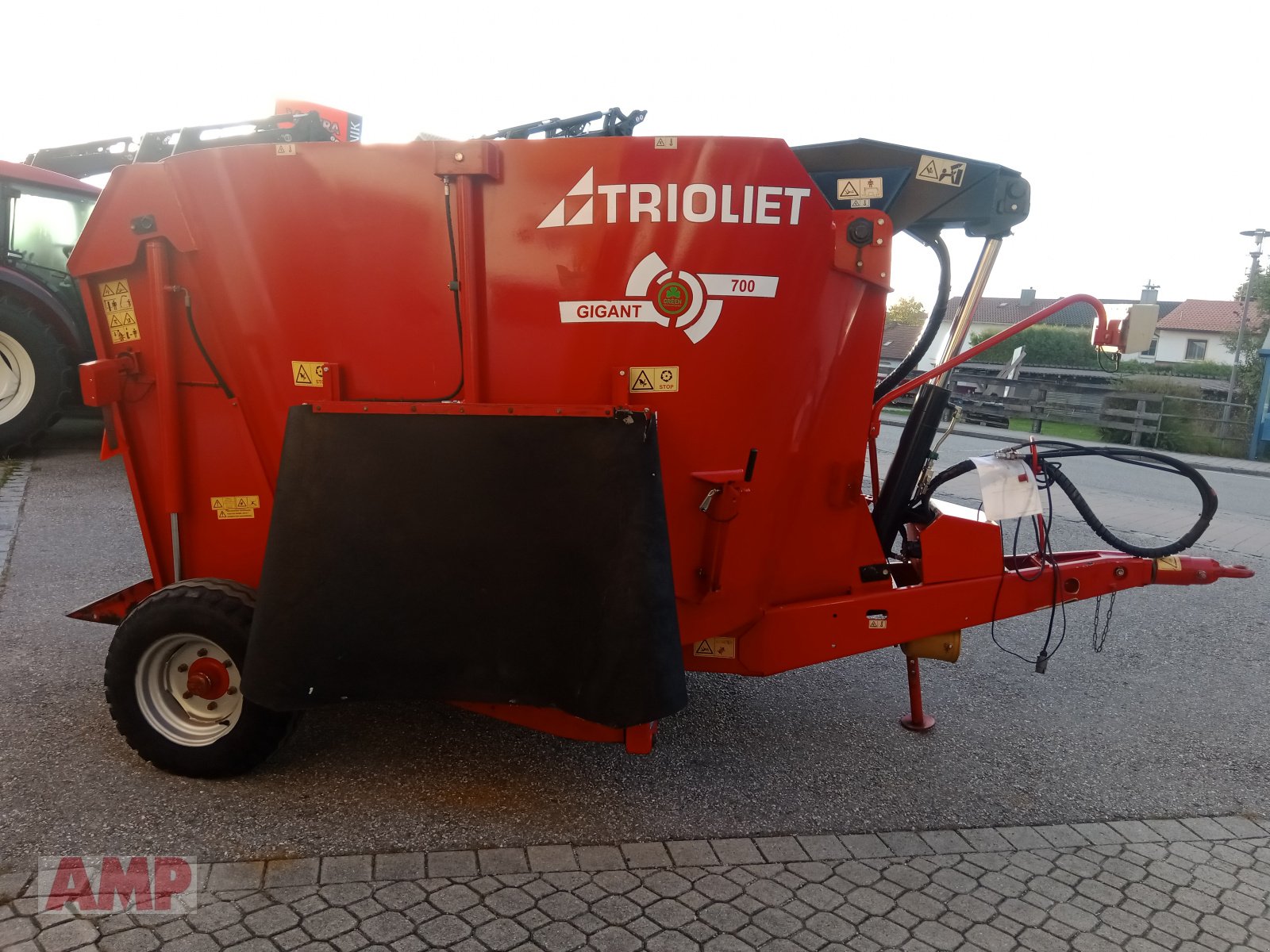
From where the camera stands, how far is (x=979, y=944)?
2465 mm

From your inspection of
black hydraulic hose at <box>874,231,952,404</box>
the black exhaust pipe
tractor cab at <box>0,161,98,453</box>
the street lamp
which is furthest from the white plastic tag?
the street lamp

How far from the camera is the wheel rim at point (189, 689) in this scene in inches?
122

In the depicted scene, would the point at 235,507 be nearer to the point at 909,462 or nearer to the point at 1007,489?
the point at 909,462

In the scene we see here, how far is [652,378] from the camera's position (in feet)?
9.41


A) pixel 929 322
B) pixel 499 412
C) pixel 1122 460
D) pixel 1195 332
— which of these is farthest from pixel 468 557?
pixel 1195 332

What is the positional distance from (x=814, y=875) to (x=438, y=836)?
3.84 feet

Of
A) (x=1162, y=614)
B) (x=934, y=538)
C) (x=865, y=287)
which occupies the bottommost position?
(x=1162, y=614)

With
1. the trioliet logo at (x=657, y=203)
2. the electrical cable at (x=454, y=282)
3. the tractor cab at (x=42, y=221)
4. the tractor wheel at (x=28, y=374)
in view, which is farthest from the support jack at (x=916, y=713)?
the tractor cab at (x=42, y=221)

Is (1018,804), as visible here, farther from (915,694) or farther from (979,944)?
(979,944)

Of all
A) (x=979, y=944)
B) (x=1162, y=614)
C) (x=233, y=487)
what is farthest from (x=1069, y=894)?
(x=1162, y=614)

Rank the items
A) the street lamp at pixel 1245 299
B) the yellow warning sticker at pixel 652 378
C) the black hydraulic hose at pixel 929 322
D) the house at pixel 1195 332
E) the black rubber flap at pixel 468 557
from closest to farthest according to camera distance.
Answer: the black rubber flap at pixel 468 557, the yellow warning sticker at pixel 652 378, the black hydraulic hose at pixel 929 322, the street lamp at pixel 1245 299, the house at pixel 1195 332

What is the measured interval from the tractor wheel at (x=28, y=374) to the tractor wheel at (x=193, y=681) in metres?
5.88

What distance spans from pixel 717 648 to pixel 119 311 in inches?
96.3

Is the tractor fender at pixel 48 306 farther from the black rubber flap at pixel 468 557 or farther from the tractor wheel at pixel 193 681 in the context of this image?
the black rubber flap at pixel 468 557
